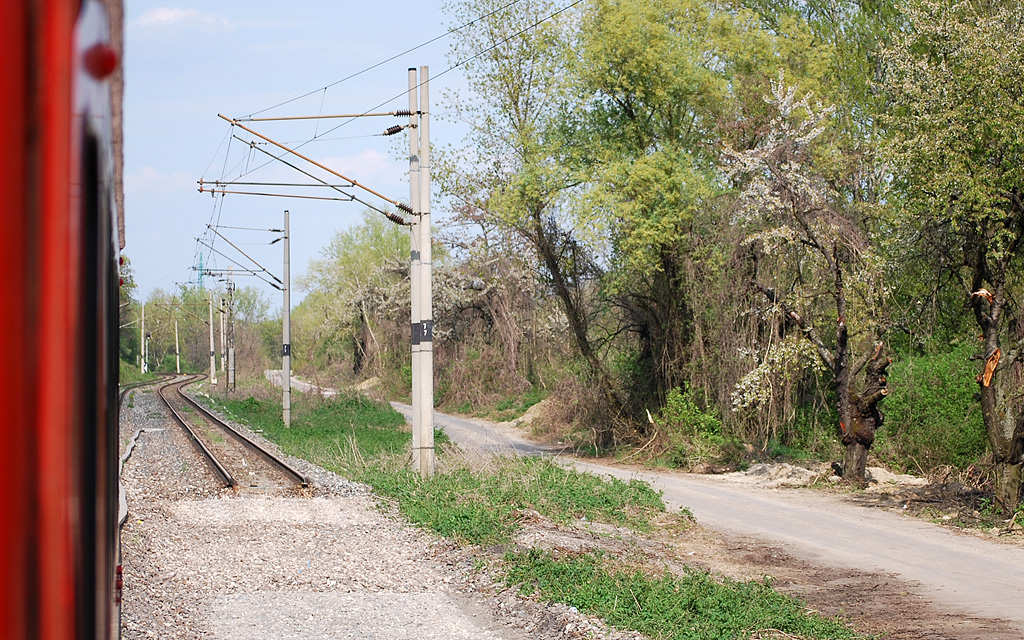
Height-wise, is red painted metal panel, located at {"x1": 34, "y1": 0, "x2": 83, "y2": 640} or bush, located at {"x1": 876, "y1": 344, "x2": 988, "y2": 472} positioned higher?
red painted metal panel, located at {"x1": 34, "y1": 0, "x2": 83, "y2": 640}

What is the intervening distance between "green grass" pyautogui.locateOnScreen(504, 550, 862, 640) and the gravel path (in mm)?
280

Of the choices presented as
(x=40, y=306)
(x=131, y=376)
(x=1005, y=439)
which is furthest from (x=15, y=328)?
(x=131, y=376)

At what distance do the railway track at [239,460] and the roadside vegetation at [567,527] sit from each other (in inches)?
38.9

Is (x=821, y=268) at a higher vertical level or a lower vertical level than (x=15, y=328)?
higher

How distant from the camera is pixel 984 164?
14.1m

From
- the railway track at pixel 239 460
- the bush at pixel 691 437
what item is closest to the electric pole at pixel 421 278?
the railway track at pixel 239 460

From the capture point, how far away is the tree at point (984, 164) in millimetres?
13633

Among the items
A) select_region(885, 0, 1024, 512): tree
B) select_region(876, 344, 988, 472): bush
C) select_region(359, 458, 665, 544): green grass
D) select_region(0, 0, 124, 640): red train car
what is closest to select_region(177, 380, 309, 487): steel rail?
select_region(359, 458, 665, 544): green grass

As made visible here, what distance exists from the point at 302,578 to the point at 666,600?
12.8ft

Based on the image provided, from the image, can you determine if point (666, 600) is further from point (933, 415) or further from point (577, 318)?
point (577, 318)

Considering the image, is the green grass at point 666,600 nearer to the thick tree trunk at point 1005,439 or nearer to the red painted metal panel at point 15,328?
the thick tree trunk at point 1005,439

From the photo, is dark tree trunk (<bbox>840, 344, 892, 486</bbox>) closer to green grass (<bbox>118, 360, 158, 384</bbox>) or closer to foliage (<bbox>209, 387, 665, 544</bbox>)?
foliage (<bbox>209, 387, 665, 544</bbox>)

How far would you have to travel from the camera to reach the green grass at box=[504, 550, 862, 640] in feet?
25.1

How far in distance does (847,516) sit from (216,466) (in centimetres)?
1166
